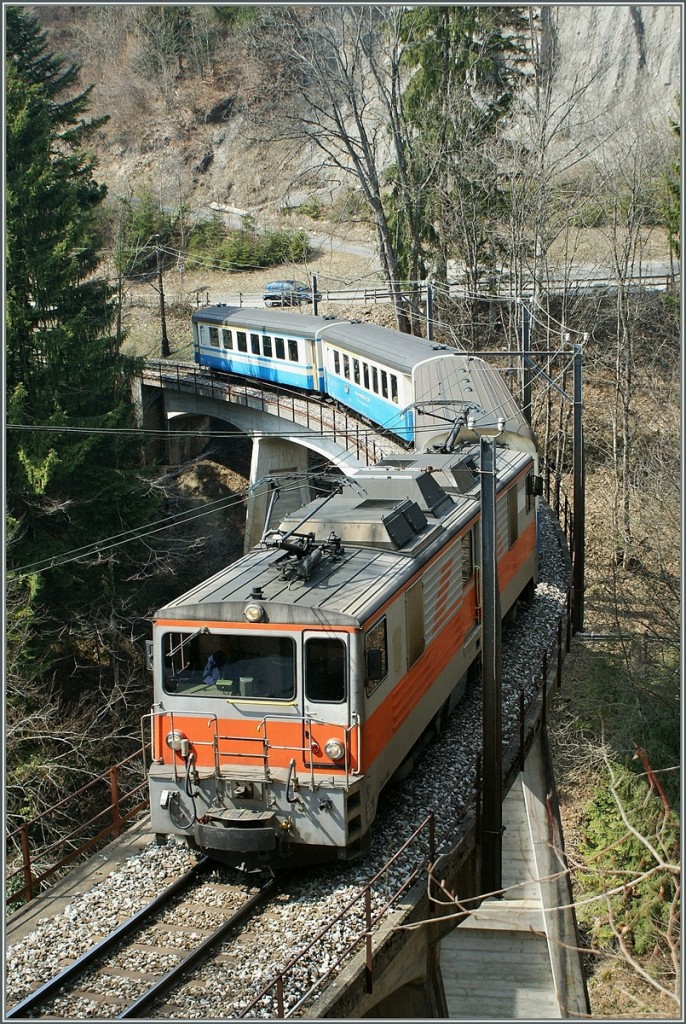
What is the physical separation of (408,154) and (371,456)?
18158 millimetres

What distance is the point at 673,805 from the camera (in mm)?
20297

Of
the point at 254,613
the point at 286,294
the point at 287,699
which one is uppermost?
the point at 286,294

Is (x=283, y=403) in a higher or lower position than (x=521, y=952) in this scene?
higher

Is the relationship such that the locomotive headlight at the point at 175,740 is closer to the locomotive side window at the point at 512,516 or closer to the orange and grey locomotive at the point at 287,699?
the orange and grey locomotive at the point at 287,699

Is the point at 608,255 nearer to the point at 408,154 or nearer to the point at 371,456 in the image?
the point at 408,154

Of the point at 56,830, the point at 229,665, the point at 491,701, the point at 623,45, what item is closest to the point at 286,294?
the point at 623,45

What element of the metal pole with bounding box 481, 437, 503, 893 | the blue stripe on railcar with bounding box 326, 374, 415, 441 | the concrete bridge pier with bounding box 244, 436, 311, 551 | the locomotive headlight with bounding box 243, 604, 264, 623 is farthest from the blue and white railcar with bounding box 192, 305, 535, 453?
the locomotive headlight with bounding box 243, 604, 264, 623

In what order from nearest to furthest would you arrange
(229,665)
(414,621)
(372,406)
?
1. (229,665)
2. (414,621)
3. (372,406)

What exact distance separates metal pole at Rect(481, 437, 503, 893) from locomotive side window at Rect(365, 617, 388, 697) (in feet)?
5.89

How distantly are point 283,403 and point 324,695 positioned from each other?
75.4 feet

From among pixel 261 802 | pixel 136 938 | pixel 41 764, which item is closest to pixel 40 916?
pixel 136 938

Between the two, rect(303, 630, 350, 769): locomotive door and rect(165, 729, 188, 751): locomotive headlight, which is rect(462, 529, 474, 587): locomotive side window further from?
rect(165, 729, 188, 751): locomotive headlight

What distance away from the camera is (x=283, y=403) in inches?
1267

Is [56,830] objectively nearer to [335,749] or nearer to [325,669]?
[335,749]
